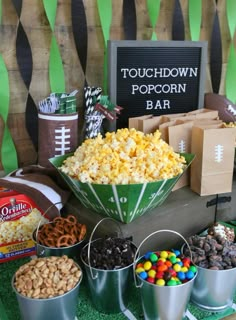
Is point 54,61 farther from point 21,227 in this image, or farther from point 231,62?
point 231,62

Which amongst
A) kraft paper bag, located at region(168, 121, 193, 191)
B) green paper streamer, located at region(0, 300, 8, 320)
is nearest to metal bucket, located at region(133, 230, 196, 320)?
green paper streamer, located at region(0, 300, 8, 320)

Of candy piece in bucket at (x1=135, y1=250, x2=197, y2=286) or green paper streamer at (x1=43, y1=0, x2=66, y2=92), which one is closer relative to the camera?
candy piece in bucket at (x1=135, y1=250, x2=197, y2=286)

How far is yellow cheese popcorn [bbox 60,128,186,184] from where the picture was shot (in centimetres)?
123

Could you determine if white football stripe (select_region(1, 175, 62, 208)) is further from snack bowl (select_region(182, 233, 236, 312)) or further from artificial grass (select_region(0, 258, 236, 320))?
snack bowl (select_region(182, 233, 236, 312))

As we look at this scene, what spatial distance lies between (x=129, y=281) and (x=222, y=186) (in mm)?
599

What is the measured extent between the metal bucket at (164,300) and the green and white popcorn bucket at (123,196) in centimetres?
23

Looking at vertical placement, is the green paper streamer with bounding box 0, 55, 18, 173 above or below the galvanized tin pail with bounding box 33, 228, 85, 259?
above

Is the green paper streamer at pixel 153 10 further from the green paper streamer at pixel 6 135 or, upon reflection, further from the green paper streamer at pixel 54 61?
the green paper streamer at pixel 6 135

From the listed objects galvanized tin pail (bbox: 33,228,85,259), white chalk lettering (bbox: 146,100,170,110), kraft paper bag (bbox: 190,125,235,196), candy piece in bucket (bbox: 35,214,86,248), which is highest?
white chalk lettering (bbox: 146,100,170,110)

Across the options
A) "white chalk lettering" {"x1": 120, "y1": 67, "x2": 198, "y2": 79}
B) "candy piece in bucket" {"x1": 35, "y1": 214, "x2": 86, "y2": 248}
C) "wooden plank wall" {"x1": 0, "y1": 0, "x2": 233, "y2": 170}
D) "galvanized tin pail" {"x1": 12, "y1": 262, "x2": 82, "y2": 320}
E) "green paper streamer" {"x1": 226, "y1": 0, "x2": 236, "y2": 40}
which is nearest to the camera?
"galvanized tin pail" {"x1": 12, "y1": 262, "x2": 82, "y2": 320}

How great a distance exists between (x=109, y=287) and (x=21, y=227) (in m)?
0.47

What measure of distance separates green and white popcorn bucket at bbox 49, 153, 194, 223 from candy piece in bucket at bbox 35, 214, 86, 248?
0.09 meters

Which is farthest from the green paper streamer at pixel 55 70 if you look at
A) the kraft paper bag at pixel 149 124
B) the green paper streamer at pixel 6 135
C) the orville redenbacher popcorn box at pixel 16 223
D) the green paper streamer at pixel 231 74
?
the green paper streamer at pixel 231 74

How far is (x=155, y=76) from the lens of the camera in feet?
5.99
